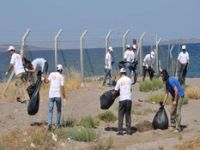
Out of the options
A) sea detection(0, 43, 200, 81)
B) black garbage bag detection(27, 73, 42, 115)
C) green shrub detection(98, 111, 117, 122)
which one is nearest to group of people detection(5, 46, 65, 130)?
black garbage bag detection(27, 73, 42, 115)

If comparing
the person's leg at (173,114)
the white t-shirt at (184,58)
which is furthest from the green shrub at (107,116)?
the white t-shirt at (184,58)

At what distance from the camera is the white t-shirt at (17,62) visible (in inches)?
796

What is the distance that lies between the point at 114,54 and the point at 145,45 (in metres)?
2.06

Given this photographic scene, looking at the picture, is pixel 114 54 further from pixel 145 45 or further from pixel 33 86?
pixel 33 86

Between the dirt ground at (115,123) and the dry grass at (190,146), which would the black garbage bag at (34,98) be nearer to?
the dirt ground at (115,123)

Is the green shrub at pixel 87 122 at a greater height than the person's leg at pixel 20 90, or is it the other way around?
the person's leg at pixel 20 90

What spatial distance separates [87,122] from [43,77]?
201cm

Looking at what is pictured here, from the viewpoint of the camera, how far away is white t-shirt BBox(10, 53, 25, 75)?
66.3 feet

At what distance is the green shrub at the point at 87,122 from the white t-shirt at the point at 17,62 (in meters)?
3.24

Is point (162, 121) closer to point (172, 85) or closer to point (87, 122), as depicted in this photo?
point (172, 85)

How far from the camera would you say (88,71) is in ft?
103

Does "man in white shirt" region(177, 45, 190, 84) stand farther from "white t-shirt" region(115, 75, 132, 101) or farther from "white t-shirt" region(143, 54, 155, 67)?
"white t-shirt" region(115, 75, 132, 101)

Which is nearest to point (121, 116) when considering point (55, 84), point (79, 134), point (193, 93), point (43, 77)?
point (79, 134)

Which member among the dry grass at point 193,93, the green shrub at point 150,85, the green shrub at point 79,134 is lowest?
the green shrub at point 79,134
